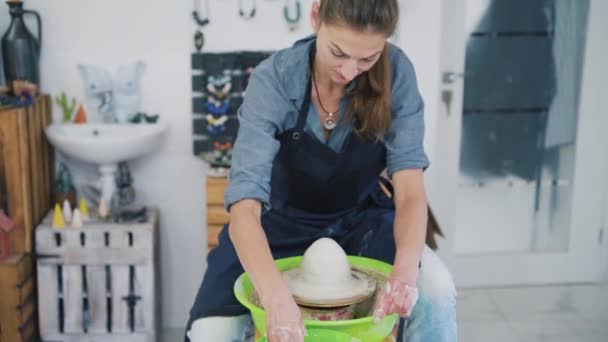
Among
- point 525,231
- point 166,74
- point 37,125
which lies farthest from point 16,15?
point 525,231

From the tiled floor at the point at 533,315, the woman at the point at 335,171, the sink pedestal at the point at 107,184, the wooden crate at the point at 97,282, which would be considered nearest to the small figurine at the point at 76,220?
the wooden crate at the point at 97,282

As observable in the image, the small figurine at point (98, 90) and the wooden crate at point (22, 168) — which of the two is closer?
the wooden crate at point (22, 168)

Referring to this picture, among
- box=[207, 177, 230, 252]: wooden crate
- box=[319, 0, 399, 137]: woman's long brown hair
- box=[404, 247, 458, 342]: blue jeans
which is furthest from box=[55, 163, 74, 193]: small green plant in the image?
box=[404, 247, 458, 342]: blue jeans

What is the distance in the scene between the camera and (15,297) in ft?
7.82

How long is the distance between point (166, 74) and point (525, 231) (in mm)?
1722

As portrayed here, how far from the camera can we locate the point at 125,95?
2.69 m

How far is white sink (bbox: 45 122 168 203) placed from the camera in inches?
95.9

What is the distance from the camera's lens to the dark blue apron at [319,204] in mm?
1569

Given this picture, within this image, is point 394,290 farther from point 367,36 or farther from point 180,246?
point 180,246

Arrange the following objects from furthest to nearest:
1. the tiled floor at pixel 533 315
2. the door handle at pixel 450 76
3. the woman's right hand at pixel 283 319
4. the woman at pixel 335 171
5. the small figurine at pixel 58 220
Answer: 1. the door handle at pixel 450 76
2. the tiled floor at pixel 533 315
3. the small figurine at pixel 58 220
4. the woman at pixel 335 171
5. the woman's right hand at pixel 283 319

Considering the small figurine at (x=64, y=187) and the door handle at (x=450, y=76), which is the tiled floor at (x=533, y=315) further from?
the door handle at (x=450, y=76)

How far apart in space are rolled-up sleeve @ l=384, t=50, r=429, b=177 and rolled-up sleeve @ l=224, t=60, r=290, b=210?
24 centimetres

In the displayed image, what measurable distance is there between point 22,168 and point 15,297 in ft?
1.40

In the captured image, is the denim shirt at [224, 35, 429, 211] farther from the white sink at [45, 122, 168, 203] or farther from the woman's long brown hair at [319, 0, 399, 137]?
the white sink at [45, 122, 168, 203]
